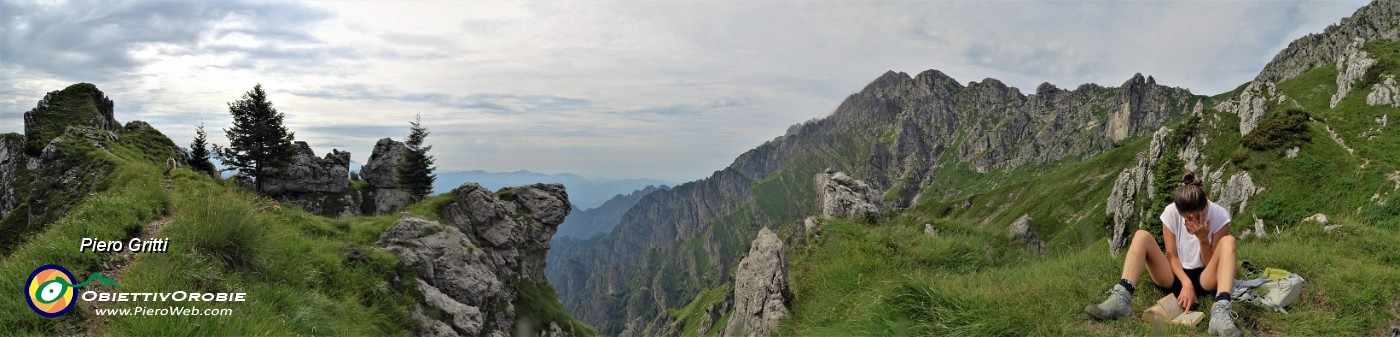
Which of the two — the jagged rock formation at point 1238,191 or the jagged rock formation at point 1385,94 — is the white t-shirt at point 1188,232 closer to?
the jagged rock formation at point 1238,191

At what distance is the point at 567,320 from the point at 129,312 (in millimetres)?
58567

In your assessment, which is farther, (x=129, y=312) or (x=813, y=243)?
(x=813, y=243)

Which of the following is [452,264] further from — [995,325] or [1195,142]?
[1195,142]

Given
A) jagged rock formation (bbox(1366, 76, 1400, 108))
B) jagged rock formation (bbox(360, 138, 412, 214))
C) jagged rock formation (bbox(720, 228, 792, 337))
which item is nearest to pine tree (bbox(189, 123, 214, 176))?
jagged rock formation (bbox(360, 138, 412, 214))

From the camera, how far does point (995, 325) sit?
7012mm

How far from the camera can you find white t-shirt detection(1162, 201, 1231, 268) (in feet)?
28.7

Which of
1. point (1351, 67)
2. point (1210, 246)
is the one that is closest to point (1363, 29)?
point (1351, 67)

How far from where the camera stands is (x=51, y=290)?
8164mm

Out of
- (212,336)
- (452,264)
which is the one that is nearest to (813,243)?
(212,336)

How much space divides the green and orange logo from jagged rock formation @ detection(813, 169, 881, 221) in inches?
781

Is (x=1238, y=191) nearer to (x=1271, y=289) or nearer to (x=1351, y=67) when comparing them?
(x=1351, y=67)

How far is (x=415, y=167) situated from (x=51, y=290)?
197 feet

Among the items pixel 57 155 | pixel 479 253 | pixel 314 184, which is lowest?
pixel 479 253

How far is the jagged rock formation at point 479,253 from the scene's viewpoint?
2134cm
